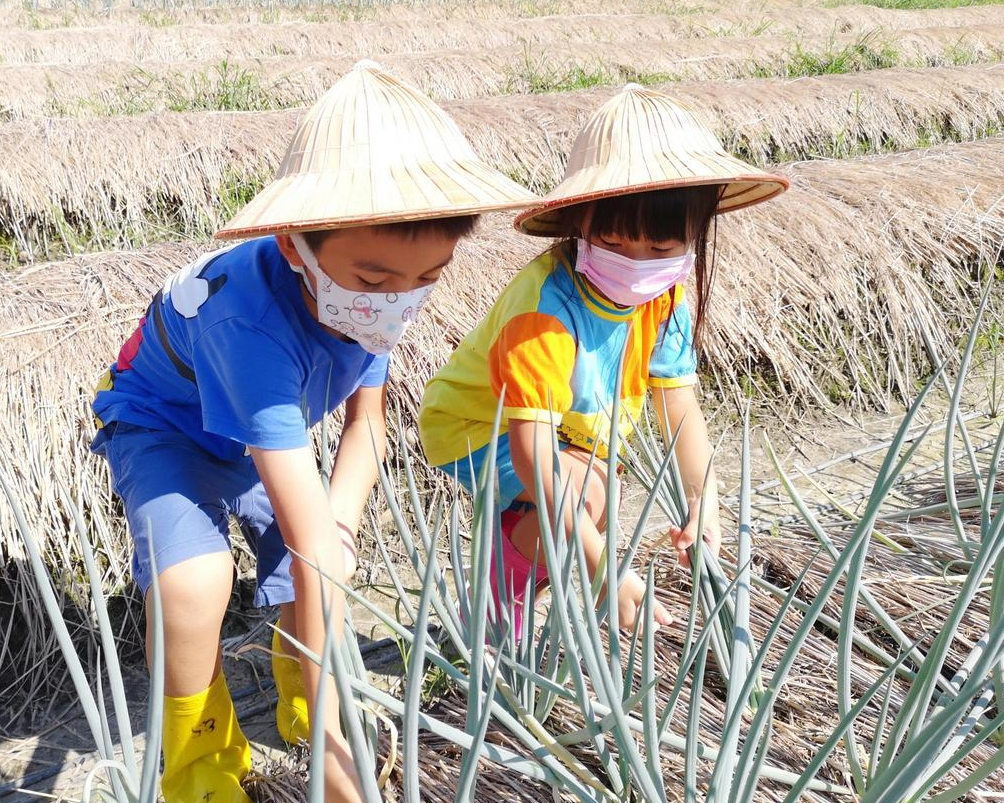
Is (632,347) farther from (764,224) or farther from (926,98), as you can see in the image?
(926,98)

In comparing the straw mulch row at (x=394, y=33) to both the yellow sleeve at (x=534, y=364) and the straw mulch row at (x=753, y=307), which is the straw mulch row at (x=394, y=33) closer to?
the straw mulch row at (x=753, y=307)

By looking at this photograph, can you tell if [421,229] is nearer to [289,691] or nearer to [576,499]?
[576,499]

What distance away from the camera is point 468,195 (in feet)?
3.27

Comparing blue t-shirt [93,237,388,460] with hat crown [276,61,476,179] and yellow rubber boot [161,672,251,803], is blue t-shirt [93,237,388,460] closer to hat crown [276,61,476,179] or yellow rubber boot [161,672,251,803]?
hat crown [276,61,476,179]

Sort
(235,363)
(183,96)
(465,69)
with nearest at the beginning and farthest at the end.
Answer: (235,363) → (183,96) → (465,69)

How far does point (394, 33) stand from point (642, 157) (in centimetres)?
849

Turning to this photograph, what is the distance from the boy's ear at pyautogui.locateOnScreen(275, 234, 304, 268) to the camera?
111 centimetres

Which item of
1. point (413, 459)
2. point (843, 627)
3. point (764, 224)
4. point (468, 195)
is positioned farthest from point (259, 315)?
point (764, 224)

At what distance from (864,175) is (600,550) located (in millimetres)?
2649

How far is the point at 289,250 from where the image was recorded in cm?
112

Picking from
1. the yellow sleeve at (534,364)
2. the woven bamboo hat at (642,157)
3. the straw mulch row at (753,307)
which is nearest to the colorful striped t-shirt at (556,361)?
the yellow sleeve at (534,364)

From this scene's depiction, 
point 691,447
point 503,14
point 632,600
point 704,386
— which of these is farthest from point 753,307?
point 503,14

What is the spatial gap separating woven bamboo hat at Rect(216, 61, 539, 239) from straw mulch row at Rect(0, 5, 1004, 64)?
6.67 m

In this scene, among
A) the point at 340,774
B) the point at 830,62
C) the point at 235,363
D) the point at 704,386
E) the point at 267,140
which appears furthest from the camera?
the point at 830,62
